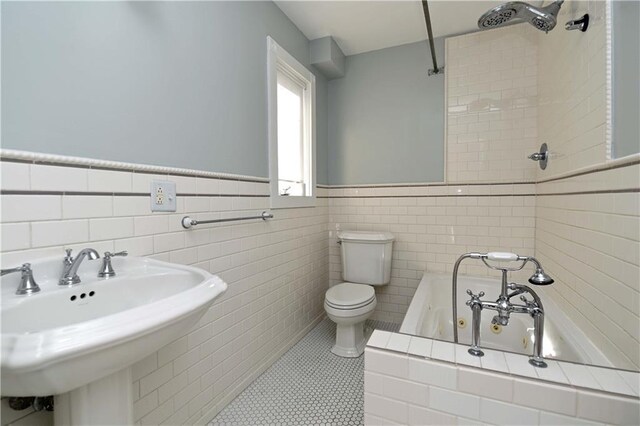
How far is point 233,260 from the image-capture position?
163 cm

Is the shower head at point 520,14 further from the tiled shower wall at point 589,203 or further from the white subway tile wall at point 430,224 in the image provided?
the white subway tile wall at point 430,224

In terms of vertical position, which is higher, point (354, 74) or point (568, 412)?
point (354, 74)

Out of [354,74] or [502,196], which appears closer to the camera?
[502,196]

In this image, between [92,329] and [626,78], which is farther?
[626,78]

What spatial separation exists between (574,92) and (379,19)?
141 centimetres

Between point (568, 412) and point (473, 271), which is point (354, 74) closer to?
point (473, 271)

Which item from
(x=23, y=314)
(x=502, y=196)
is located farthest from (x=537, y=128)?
(x=23, y=314)

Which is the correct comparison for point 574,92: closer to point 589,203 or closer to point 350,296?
point 589,203

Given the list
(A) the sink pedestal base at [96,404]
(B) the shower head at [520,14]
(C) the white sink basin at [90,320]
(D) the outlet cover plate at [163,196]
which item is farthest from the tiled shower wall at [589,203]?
(D) the outlet cover plate at [163,196]

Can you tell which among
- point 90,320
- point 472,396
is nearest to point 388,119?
point 472,396

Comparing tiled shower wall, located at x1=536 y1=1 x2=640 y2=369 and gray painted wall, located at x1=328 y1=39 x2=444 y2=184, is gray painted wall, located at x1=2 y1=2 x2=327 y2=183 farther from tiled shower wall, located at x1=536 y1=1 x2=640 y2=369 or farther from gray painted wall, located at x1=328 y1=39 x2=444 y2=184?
tiled shower wall, located at x1=536 y1=1 x2=640 y2=369

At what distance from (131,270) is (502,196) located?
2.47 meters

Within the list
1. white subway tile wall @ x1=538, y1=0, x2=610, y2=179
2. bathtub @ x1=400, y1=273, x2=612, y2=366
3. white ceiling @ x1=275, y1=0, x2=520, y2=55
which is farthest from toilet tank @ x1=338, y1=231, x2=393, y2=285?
white ceiling @ x1=275, y1=0, x2=520, y2=55

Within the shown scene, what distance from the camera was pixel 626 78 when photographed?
104 centimetres
